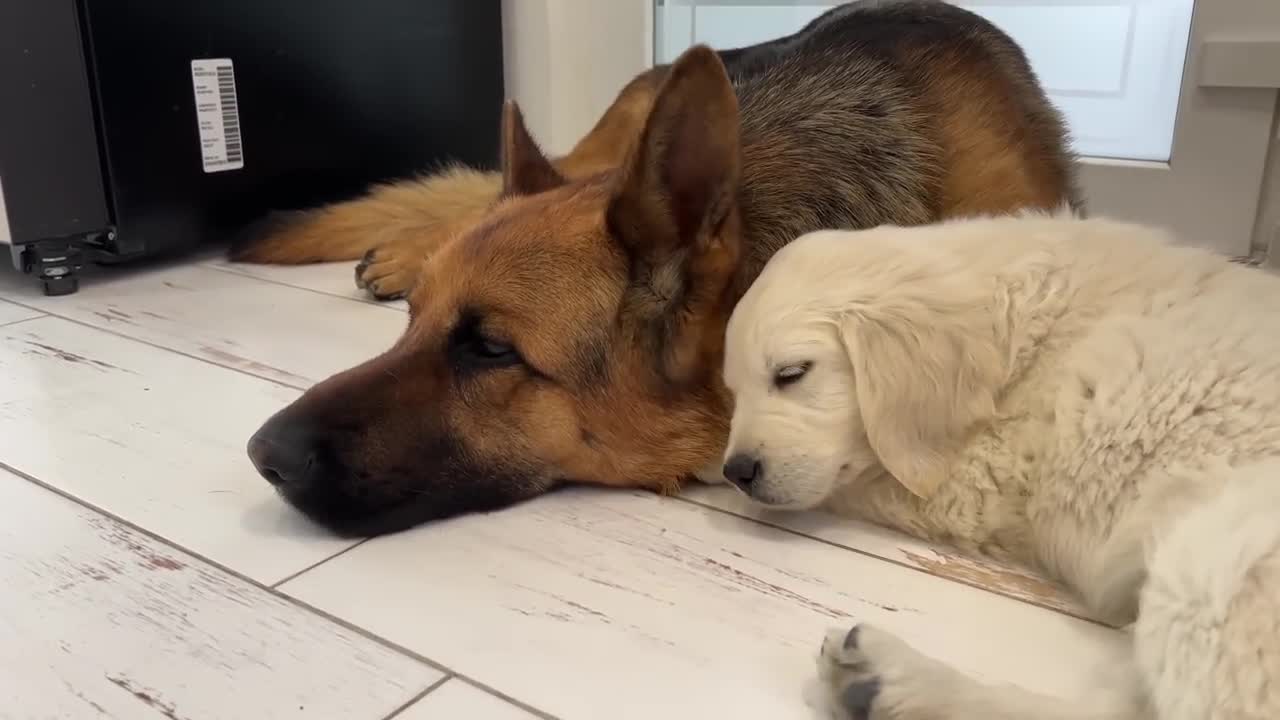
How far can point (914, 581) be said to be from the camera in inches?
39.3

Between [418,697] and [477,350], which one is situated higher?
[477,350]

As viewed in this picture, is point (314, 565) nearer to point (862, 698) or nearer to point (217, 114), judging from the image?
point (862, 698)

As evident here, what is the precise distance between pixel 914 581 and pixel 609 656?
12.8 inches

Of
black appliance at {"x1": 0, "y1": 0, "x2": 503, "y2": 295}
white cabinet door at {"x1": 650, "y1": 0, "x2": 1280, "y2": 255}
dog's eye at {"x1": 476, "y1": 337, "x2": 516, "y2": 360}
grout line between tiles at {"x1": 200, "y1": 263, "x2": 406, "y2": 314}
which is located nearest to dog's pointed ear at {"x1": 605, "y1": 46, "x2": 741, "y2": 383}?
dog's eye at {"x1": 476, "y1": 337, "x2": 516, "y2": 360}

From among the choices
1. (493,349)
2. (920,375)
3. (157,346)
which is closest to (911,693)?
(920,375)

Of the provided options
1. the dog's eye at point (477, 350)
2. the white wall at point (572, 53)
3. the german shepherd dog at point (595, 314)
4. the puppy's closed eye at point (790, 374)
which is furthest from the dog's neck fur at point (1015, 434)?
the white wall at point (572, 53)

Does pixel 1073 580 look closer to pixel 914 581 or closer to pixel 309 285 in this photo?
pixel 914 581

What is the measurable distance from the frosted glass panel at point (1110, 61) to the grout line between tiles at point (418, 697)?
6.62 feet

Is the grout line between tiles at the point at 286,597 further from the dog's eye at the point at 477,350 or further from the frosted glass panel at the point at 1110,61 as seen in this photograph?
the frosted glass panel at the point at 1110,61

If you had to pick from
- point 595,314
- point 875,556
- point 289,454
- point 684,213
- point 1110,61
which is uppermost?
point 1110,61

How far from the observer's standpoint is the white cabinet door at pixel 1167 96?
207cm

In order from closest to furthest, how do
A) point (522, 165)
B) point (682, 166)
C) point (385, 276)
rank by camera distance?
point (682, 166) → point (522, 165) → point (385, 276)

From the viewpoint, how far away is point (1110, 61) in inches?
89.3

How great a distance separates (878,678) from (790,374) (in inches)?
13.0
